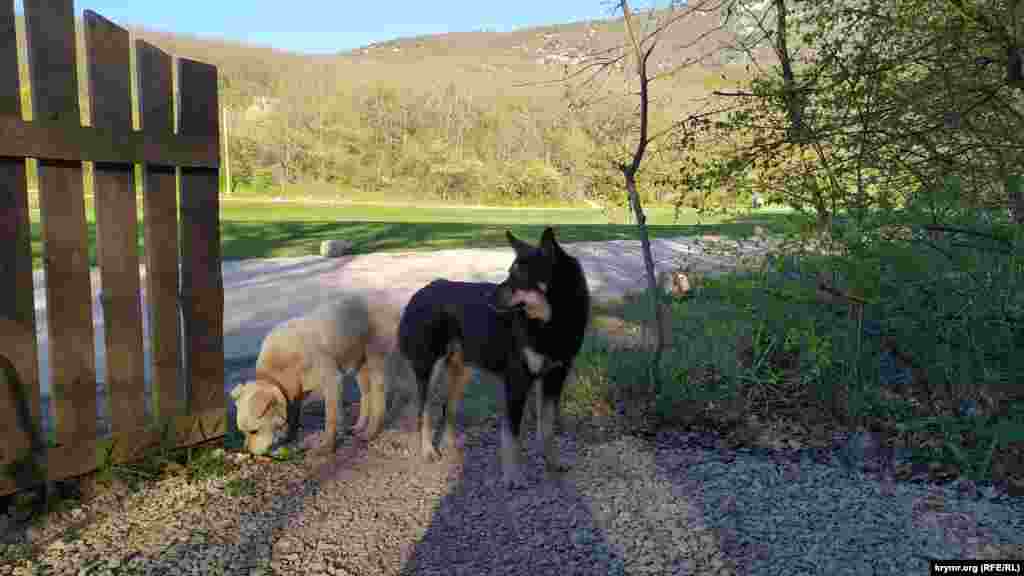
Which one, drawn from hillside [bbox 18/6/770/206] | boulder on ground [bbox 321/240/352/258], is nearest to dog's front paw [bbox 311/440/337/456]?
boulder on ground [bbox 321/240/352/258]

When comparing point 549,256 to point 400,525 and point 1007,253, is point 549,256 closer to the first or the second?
point 400,525

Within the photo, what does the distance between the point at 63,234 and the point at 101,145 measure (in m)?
0.51

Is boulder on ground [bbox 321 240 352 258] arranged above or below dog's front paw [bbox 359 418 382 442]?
above

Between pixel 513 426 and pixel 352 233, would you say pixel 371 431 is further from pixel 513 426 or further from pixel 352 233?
pixel 352 233

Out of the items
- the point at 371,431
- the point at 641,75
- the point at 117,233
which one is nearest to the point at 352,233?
the point at 371,431

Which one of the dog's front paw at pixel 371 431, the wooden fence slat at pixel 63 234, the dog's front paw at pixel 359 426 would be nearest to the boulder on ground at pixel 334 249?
the dog's front paw at pixel 359 426

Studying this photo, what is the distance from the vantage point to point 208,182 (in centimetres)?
457

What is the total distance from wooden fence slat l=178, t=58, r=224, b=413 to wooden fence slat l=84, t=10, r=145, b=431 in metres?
0.32

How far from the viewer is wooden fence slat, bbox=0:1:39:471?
355 centimetres

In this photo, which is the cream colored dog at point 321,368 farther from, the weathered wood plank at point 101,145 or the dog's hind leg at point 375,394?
the weathered wood plank at point 101,145

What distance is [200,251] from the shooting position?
4.55m

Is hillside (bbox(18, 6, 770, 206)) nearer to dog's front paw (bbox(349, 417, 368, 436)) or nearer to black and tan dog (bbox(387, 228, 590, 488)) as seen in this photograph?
dog's front paw (bbox(349, 417, 368, 436))

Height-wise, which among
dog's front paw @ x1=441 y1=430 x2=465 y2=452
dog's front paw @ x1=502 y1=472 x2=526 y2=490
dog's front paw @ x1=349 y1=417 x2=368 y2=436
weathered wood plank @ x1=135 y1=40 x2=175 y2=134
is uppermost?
weathered wood plank @ x1=135 y1=40 x2=175 y2=134

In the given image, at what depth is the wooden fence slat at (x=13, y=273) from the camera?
3.55 m
